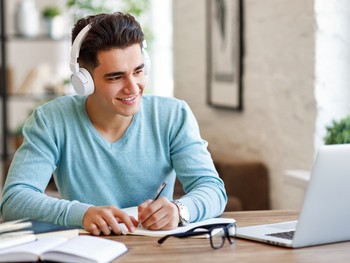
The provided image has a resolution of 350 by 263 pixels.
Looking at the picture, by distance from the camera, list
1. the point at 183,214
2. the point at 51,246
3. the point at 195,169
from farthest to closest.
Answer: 1. the point at 195,169
2. the point at 183,214
3. the point at 51,246

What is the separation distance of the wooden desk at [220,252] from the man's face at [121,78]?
0.50 metres

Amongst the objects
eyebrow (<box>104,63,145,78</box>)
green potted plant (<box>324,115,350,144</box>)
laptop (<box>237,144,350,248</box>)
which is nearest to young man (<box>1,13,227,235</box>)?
eyebrow (<box>104,63,145,78</box>)

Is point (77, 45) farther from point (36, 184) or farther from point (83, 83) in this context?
point (36, 184)

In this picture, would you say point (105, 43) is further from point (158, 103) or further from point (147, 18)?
point (147, 18)

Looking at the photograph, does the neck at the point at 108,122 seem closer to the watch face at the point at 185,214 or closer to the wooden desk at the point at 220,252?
the watch face at the point at 185,214

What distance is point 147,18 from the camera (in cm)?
715

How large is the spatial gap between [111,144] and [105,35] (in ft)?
1.16

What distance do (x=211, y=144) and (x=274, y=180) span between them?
1.05m

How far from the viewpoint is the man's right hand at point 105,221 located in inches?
86.4

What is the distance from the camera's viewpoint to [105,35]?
254 cm

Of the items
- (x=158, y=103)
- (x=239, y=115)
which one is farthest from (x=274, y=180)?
(x=158, y=103)

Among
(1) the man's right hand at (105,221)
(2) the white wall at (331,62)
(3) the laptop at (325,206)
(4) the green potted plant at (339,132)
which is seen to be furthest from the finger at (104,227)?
(2) the white wall at (331,62)

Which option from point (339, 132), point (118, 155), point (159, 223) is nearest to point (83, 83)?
point (118, 155)

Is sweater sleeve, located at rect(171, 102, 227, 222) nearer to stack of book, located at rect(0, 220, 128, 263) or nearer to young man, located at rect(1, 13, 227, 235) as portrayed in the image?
young man, located at rect(1, 13, 227, 235)
